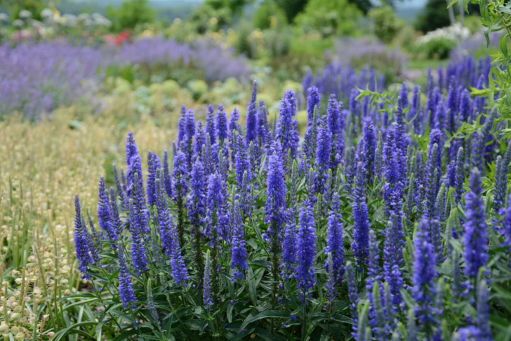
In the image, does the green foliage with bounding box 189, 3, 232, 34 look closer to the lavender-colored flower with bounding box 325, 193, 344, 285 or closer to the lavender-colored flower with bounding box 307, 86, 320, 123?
the lavender-colored flower with bounding box 307, 86, 320, 123

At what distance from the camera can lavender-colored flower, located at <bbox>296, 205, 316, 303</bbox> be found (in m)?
2.27

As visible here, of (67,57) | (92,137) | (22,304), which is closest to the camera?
(22,304)

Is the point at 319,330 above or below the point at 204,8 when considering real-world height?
below

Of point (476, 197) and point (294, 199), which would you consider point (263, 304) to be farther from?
point (476, 197)

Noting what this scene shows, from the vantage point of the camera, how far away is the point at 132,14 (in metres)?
32.7

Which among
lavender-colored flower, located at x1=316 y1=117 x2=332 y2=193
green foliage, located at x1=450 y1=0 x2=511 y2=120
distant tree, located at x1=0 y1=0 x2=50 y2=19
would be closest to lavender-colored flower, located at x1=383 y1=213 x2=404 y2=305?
lavender-colored flower, located at x1=316 y1=117 x2=332 y2=193

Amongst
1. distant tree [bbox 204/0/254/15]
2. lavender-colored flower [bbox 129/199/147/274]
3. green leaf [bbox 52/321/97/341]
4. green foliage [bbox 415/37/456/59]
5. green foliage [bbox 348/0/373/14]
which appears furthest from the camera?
green foliage [bbox 348/0/373/14]

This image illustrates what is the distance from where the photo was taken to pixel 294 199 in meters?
2.87

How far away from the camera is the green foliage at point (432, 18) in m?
37.2

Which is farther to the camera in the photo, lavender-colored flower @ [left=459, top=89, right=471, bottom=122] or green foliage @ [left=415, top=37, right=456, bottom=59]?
green foliage @ [left=415, top=37, right=456, bottom=59]

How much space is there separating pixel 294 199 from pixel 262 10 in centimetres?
3405

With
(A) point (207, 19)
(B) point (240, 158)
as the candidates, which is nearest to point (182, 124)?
(B) point (240, 158)

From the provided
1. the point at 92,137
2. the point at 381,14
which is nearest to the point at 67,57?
the point at 92,137

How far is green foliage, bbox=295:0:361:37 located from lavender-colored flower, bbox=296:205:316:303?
90.3ft
